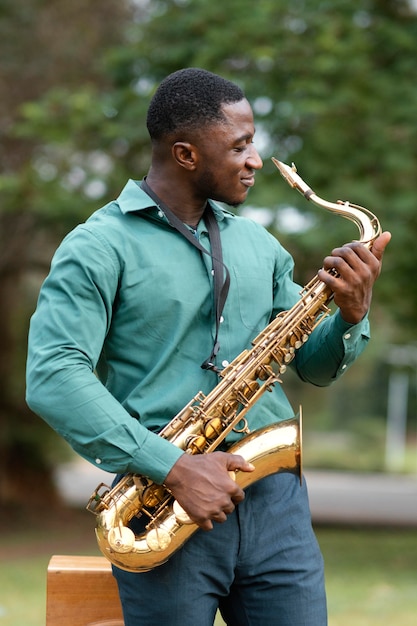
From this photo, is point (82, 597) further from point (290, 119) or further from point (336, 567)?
point (336, 567)

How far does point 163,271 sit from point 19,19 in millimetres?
11382

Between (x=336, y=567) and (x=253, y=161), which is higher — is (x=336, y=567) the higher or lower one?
the lower one

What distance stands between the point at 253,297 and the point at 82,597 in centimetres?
137

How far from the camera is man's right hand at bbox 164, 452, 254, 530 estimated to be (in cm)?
275

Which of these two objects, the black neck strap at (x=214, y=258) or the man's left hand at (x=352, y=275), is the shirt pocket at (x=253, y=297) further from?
the man's left hand at (x=352, y=275)

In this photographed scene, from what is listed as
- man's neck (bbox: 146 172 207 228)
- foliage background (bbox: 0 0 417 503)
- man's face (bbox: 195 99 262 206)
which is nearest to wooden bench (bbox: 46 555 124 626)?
man's neck (bbox: 146 172 207 228)

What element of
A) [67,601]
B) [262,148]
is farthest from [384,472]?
[67,601]

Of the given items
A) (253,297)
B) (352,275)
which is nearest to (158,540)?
(253,297)

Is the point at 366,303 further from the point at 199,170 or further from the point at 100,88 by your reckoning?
the point at 100,88

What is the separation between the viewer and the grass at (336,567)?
28.3 feet

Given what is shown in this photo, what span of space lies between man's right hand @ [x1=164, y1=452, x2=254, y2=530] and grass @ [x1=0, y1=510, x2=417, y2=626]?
18.2ft

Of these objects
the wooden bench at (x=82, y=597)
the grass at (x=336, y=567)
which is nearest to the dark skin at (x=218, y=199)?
the wooden bench at (x=82, y=597)

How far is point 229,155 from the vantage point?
3.11 m

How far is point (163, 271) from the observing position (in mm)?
3061
